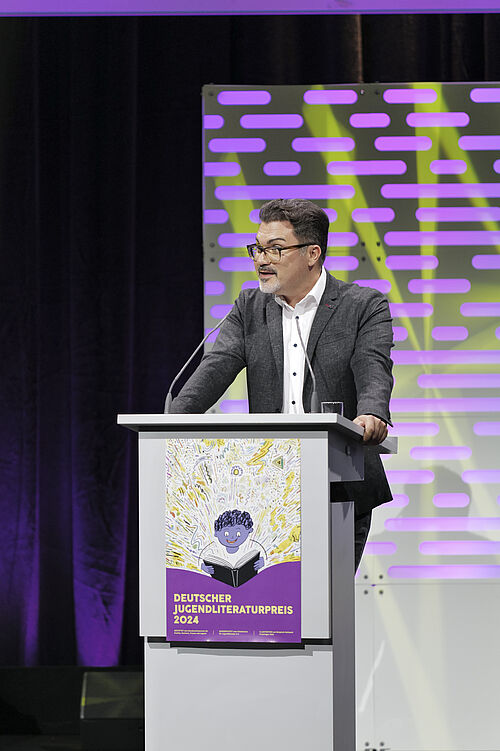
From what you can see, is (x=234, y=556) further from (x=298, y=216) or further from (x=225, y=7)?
(x=225, y=7)

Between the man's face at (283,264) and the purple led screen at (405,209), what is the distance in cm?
97

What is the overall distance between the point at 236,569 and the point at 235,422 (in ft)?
0.94

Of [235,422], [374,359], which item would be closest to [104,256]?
[374,359]

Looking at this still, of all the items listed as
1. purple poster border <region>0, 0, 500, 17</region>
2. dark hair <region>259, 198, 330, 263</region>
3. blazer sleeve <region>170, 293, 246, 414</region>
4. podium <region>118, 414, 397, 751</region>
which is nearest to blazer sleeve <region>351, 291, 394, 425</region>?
dark hair <region>259, 198, 330, 263</region>

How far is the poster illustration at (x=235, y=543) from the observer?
6.11ft

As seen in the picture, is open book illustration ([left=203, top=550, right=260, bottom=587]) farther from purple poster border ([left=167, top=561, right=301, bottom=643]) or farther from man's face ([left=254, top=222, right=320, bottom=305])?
man's face ([left=254, top=222, right=320, bottom=305])

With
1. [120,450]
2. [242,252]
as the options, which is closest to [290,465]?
[242,252]

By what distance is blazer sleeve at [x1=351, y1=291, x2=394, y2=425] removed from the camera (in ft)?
7.74

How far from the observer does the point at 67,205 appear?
411cm

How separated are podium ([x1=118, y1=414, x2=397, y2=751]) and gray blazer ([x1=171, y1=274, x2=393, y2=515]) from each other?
65 cm

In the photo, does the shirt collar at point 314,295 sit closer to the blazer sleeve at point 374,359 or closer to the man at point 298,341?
the man at point 298,341

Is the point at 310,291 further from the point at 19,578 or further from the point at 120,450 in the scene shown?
the point at 19,578

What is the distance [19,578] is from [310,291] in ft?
6.83

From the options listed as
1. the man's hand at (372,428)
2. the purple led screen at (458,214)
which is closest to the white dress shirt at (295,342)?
the man's hand at (372,428)
